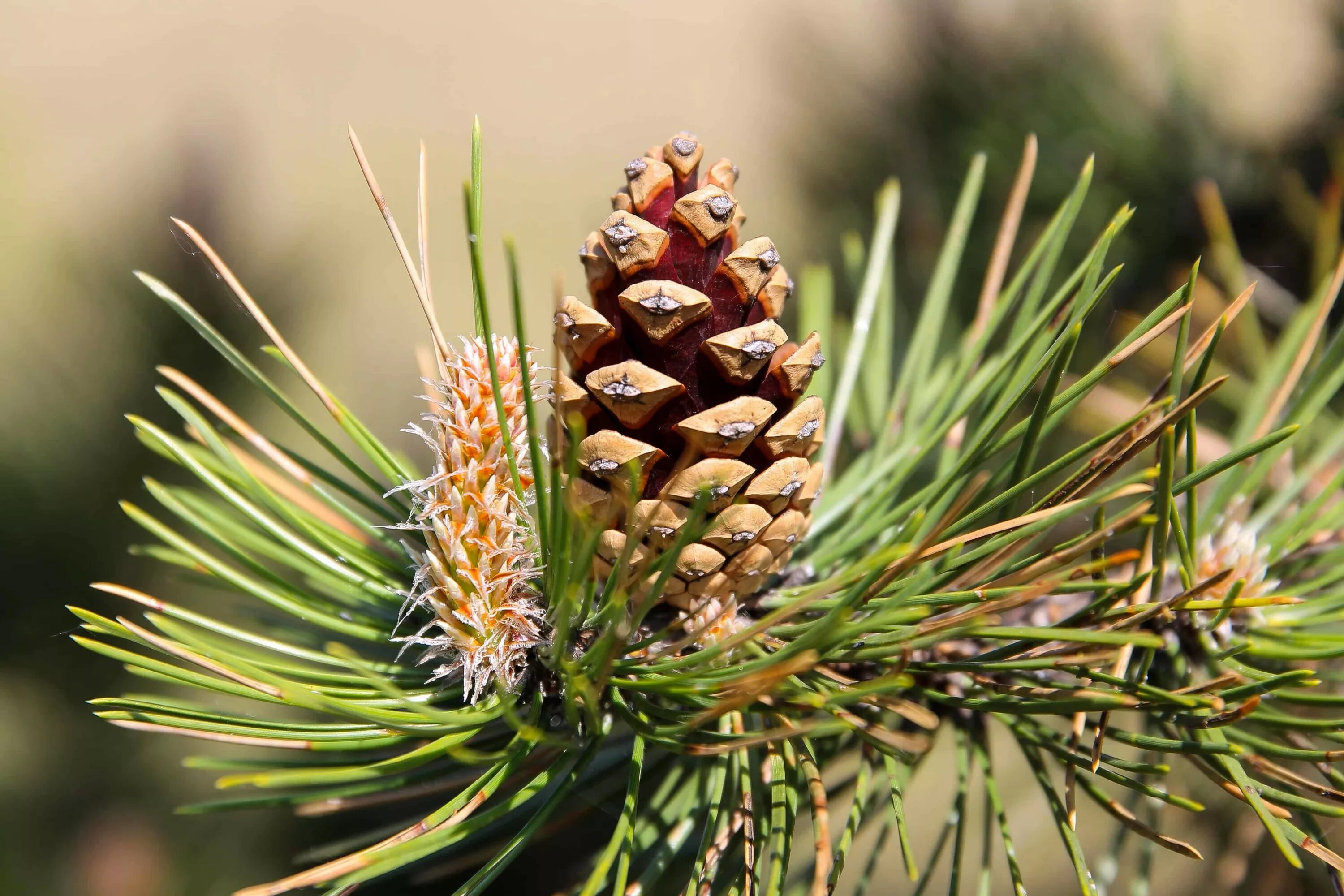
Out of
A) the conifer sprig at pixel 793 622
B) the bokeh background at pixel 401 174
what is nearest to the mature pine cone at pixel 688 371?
the conifer sprig at pixel 793 622

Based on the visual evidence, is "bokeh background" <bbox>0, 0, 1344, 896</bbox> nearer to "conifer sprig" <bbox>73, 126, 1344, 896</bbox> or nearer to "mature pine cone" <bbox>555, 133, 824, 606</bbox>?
"conifer sprig" <bbox>73, 126, 1344, 896</bbox>

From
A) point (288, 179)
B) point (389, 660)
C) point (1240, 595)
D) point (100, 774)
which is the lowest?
point (100, 774)

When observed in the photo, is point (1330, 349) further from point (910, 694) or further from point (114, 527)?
point (114, 527)

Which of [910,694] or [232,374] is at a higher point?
[232,374]

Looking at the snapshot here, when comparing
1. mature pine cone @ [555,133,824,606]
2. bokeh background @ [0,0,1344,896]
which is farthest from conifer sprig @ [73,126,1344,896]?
bokeh background @ [0,0,1344,896]

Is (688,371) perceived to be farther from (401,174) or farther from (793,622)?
(401,174)

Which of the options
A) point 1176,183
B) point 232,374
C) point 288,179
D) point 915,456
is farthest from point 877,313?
point 288,179

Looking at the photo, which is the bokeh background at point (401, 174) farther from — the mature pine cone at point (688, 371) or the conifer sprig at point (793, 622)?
the mature pine cone at point (688, 371)
